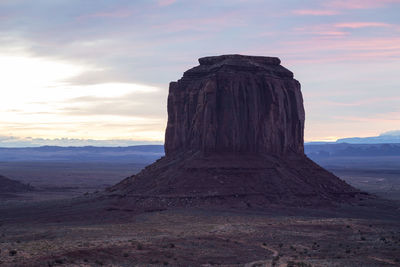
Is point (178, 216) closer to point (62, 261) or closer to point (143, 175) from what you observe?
point (143, 175)

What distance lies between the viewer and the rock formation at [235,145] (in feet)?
252

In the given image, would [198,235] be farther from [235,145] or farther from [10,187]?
[10,187]

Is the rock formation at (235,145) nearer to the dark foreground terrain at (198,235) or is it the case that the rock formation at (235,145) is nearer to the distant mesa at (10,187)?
the dark foreground terrain at (198,235)

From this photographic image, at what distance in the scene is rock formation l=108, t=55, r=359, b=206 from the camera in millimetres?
76875

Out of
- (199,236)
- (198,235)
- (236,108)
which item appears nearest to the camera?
(199,236)

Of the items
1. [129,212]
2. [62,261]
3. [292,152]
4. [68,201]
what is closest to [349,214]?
[292,152]

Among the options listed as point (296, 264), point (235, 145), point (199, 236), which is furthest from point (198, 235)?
point (235, 145)

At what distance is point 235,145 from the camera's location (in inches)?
3278

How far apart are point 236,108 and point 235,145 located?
4.82 metres

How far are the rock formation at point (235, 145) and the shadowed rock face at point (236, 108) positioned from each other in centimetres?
13

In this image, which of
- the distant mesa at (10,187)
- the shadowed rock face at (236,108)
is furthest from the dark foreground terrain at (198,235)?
the distant mesa at (10,187)

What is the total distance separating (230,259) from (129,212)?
29.9m

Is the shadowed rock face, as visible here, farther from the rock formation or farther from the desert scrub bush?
the desert scrub bush

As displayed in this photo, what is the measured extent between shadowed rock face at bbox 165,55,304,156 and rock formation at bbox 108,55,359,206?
13 centimetres
